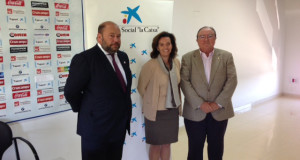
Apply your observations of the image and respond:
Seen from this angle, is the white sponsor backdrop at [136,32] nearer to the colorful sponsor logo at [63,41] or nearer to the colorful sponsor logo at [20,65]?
the colorful sponsor logo at [63,41]

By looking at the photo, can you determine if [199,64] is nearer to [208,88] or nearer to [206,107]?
[208,88]

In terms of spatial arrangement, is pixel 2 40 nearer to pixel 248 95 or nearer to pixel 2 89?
pixel 2 89

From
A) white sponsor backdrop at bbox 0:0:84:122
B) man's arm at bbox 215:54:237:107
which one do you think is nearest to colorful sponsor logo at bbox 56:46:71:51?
white sponsor backdrop at bbox 0:0:84:122

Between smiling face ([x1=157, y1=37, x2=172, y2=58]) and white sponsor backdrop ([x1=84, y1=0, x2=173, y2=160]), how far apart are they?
0.73ft

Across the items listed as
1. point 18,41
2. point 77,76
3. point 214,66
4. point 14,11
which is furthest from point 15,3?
point 214,66

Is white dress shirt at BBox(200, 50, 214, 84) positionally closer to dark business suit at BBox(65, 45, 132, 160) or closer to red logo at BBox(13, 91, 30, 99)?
dark business suit at BBox(65, 45, 132, 160)

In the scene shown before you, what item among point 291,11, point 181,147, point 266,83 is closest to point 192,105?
point 181,147

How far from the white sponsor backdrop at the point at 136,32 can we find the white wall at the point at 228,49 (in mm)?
612

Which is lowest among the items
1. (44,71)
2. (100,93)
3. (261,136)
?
(261,136)

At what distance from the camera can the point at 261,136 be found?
13.6 ft

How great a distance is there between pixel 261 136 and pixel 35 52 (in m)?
3.56

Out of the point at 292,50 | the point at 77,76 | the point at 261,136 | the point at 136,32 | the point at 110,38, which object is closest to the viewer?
the point at 77,76

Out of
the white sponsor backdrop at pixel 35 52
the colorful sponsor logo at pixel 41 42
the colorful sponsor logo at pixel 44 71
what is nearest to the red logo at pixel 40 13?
the white sponsor backdrop at pixel 35 52

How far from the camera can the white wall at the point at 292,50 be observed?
6840mm
